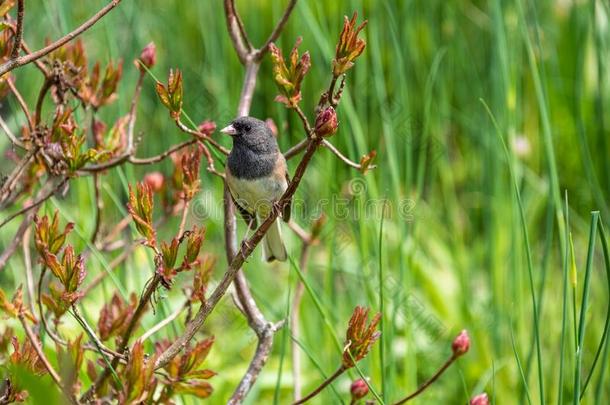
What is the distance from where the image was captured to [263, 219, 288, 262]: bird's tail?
67.7 inches

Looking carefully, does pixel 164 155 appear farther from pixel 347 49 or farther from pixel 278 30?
pixel 347 49

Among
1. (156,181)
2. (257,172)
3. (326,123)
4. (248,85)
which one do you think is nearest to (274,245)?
(257,172)

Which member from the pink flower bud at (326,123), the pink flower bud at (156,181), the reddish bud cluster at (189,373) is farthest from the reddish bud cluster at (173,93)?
the pink flower bud at (156,181)

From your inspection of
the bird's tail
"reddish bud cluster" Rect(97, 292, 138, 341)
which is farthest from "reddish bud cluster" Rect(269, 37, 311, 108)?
the bird's tail

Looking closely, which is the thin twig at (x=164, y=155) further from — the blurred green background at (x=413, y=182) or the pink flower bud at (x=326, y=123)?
the pink flower bud at (x=326, y=123)

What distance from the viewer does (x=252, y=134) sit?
1.61m

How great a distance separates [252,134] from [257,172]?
91mm

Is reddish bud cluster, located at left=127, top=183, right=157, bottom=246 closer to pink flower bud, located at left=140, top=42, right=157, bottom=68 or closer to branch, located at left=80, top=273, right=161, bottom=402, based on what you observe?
branch, located at left=80, top=273, right=161, bottom=402

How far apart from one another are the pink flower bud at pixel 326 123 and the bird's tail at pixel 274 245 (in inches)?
30.7

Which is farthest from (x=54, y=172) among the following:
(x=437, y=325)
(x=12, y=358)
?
(x=437, y=325)

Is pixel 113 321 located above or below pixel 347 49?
below

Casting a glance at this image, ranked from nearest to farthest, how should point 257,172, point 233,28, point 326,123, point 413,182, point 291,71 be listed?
point 326,123 < point 291,71 < point 233,28 < point 257,172 < point 413,182

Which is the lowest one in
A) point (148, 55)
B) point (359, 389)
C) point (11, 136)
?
point (359, 389)

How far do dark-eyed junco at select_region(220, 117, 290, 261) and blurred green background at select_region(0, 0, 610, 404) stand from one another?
2.0 inches
